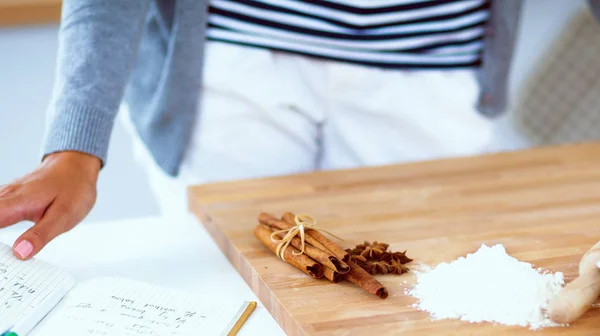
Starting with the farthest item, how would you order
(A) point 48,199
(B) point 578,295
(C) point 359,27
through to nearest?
1. (C) point 359,27
2. (A) point 48,199
3. (B) point 578,295

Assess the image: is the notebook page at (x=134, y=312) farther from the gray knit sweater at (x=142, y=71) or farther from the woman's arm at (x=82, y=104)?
the gray knit sweater at (x=142, y=71)

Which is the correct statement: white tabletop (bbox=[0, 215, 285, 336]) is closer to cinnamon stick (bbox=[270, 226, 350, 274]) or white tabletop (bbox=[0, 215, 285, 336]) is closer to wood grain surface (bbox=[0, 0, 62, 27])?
cinnamon stick (bbox=[270, 226, 350, 274])

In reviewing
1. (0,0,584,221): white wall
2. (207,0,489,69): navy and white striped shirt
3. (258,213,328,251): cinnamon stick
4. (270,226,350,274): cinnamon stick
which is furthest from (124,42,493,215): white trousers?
(0,0,584,221): white wall

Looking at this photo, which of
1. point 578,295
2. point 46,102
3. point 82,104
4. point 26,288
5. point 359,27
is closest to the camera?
point 578,295

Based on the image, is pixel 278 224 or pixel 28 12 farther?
pixel 28 12

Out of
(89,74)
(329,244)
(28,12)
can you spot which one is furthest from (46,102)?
(329,244)

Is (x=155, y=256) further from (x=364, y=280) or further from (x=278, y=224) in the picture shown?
(x=364, y=280)

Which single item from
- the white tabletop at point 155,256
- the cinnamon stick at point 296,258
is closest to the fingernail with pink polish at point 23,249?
the white tabletop at point 155,256
